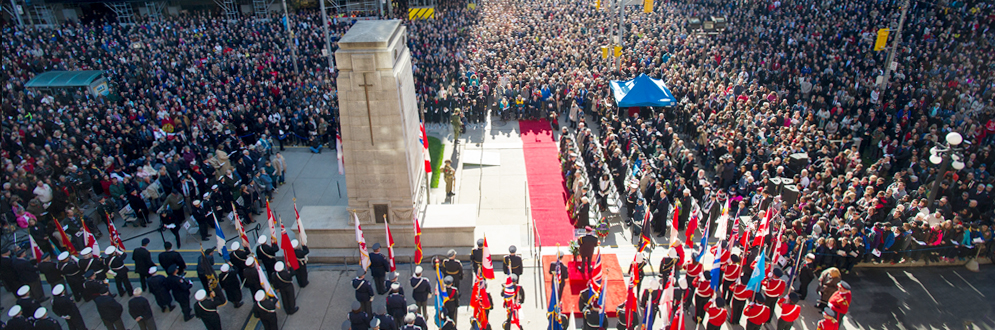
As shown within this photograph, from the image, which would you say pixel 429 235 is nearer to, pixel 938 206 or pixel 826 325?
pixel 826 325

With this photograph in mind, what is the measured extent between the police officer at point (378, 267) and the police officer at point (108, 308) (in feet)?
16.0

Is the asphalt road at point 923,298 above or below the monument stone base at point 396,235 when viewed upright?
below

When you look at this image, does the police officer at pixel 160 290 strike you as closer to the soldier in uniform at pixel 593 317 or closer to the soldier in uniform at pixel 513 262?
the soldier in uniform at pixel 513 262

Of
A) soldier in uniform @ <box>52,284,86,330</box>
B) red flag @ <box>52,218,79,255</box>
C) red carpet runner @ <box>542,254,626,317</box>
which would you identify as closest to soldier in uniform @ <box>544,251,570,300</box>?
red carpet runner @ <box>542,254,626,317</box>

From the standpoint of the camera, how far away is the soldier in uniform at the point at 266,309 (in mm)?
10961

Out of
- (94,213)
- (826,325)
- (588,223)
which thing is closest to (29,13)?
(94,213)

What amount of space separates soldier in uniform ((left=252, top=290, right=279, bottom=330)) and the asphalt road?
38.3 ft

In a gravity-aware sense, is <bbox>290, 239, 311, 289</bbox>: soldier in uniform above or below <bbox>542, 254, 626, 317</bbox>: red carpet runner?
above

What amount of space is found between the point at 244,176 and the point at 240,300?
6.14 m

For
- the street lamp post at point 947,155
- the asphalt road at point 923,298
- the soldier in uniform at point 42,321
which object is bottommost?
the asphalt road at point 923,298

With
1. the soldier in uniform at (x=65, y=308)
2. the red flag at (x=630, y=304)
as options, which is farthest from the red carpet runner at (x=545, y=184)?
the soldier in uniform at (x=65, y=308)

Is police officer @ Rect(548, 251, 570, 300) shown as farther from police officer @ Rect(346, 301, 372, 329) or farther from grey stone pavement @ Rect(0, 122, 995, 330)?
police officer @ Rect(346, 301, 372, 329)

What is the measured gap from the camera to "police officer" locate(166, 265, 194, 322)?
38.8ft

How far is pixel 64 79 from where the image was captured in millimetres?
26062
